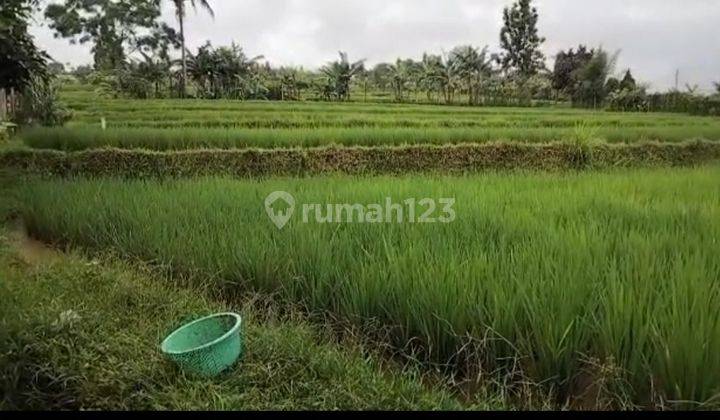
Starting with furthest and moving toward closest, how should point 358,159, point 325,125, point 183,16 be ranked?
point 325,125 → point 358,159 → point 183,16

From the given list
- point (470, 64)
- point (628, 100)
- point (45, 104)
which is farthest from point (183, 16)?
point (628, 100)

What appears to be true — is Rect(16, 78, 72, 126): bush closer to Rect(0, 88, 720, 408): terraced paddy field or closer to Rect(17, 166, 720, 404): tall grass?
Rect(0, 88, 720, 408): terraced paddy field

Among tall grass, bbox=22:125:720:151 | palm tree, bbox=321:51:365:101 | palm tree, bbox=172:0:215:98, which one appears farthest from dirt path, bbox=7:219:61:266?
palm tree, bbox=321:51:365:101

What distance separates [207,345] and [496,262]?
925mm

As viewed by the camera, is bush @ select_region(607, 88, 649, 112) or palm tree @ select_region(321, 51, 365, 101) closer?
palm tree @ select_region(321, 51, 365, 101)

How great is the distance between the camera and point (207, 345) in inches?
54.1

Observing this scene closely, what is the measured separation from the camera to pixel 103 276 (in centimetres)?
209

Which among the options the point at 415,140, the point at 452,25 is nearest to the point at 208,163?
the point at 415,140

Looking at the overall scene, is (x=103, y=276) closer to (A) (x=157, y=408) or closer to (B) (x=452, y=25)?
(A) (x=157, y=408)

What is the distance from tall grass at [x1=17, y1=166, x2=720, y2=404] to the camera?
1360mm

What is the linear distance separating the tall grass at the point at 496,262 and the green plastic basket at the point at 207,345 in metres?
0.33

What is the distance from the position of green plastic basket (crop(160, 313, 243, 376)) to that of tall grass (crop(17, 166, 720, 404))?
325 mm

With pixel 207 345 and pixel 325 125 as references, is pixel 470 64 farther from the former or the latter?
pixel 207 345

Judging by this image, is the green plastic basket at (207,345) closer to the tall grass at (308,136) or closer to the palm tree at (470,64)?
the tall grass at (308,136)
